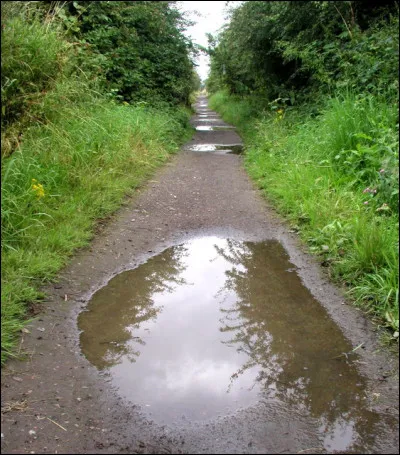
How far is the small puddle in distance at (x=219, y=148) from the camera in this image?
422 inches

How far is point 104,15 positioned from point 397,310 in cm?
503

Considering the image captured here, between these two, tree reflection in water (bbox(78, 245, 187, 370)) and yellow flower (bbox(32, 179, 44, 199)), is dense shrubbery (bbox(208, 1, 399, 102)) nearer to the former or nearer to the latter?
yellow flower (bbox(32, 179, 44, 199))

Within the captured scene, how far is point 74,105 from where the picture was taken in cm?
615

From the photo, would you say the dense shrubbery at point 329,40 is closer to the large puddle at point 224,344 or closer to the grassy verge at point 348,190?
the grassy verge at point 348,190

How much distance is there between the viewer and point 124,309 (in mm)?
3502

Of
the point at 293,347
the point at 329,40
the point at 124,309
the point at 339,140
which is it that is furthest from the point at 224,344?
the point at 329,40

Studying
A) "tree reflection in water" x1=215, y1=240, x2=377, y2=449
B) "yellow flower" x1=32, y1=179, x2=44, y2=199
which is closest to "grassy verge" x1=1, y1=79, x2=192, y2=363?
"yellow flower" x1=32, y1=179, x2=44, y2=199

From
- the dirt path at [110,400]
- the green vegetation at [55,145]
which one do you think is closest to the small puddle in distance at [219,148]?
the green vegetation at [55,145]

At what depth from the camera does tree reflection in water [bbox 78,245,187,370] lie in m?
2.99

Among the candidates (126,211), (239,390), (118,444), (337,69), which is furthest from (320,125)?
(118,444)

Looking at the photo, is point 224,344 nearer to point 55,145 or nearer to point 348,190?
point 348,190

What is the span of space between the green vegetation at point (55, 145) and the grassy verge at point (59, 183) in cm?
1

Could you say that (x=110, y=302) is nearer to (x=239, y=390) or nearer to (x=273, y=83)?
(x=239, y=390)

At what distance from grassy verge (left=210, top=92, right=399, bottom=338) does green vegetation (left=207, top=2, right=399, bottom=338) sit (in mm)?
11
